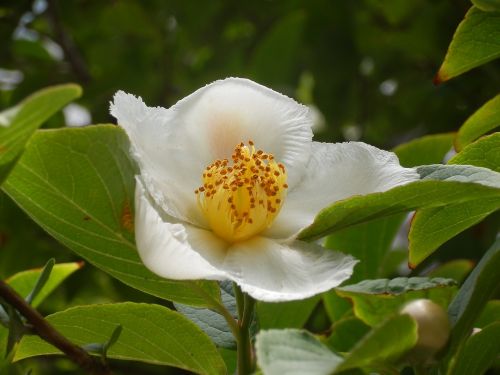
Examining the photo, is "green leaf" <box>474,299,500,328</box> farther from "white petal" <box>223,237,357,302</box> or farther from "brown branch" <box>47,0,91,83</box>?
"brown branch" <box>47,0,91,83</box>

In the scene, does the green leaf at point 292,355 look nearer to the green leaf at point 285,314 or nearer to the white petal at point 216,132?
the white petal at point 216,132

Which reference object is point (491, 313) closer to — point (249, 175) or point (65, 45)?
point (249, 175)

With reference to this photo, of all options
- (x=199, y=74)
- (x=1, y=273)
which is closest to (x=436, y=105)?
(x=199, y=74)

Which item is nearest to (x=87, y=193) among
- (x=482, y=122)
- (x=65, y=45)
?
(x=482, y=122)

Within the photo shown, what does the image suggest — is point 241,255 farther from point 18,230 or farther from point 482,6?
point 18,230

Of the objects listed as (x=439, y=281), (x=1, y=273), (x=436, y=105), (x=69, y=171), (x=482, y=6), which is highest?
(x=482, y=6)

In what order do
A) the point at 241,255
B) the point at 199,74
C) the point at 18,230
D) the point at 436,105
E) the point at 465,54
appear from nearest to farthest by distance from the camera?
the point at 241,255, the point at 465,54, the point at 18,230, the point at 436,105, the point at 199,74

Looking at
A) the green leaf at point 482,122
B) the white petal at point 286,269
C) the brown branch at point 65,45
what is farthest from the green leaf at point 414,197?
the brown branch at point 65,45
